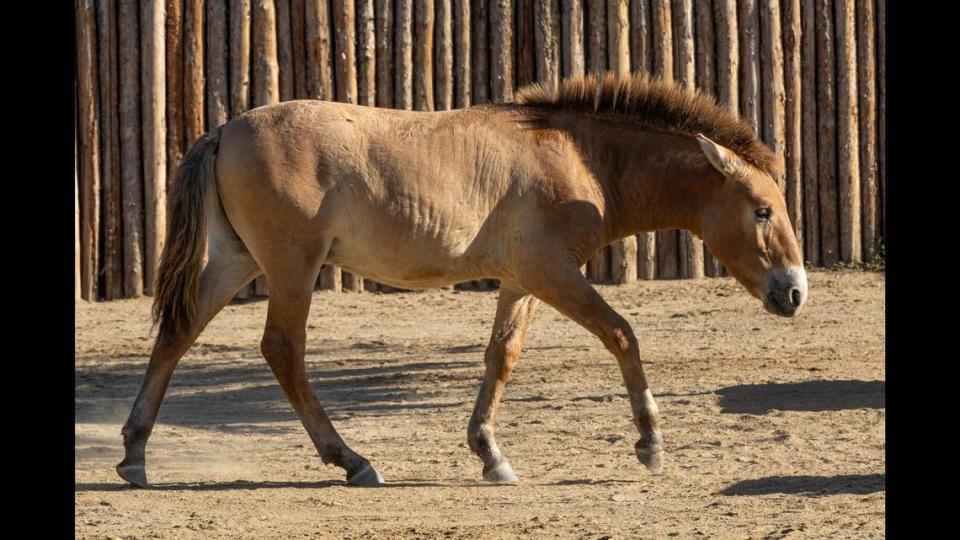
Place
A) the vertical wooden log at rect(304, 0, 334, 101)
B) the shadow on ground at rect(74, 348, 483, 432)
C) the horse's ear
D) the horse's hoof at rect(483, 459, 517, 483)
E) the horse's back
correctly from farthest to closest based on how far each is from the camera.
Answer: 1. the vertical wooden log at rect(304, 0, 334, 101)
2. the shadow on ground at rect(74, 348, 483, 432)
3. the horse's ear
4. the horse's hoof at rect(483, 459, 517, 483)
5. the horse's back

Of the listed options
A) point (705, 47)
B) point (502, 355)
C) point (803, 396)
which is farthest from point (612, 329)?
point (705, 47)

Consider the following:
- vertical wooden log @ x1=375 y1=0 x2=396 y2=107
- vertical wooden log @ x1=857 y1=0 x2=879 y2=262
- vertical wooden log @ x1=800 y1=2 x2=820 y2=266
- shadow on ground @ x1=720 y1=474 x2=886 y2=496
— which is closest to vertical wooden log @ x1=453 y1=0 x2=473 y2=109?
vertical wooden log @ x1=375 y1=0 x2=396 y2=107

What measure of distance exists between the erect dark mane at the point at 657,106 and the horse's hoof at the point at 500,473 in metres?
2.00

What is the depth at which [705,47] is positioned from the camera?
541 inches

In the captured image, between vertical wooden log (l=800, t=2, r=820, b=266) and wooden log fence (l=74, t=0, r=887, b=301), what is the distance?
14 millimetres

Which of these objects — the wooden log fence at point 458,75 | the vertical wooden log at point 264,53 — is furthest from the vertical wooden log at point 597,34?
the vertical wooden log at point 264,53

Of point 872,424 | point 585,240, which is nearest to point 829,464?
point 872,424

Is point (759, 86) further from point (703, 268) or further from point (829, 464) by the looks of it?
point (829, 464)

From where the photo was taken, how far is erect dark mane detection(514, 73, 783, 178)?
7664 mm

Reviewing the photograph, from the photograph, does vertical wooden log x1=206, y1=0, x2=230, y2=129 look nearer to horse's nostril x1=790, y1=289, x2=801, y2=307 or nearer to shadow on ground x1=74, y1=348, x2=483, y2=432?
shadow on ground x1=74, y1=348, x2=483, y2=432

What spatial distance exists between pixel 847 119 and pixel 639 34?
228 cm

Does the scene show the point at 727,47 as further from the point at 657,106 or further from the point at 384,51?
the point at 657,106

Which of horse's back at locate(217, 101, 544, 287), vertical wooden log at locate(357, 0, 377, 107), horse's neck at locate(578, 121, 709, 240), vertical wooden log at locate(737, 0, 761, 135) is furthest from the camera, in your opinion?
vertical wooden log at locate(737, 0, 761, 135)

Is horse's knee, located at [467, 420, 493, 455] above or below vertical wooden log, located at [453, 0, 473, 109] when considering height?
below
